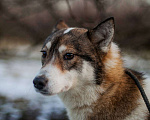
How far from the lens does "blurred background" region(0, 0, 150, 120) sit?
15.3 feet

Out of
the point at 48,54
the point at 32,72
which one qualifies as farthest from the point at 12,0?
the point at 32,72

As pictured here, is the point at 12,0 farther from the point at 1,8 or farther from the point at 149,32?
the point at 149,32

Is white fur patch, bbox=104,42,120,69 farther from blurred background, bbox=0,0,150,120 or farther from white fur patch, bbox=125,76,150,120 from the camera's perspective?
blurred background, bbox=0,0,150,120

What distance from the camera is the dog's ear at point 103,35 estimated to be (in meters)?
2.85

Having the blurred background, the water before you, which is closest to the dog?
the water

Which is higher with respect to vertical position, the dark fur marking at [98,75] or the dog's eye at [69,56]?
the dog's eye at [69,56]

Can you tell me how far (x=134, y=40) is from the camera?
5859 millimetres

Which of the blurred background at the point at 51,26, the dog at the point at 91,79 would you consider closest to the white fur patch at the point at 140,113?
the dog at the point at 91,79

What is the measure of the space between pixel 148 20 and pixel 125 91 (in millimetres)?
3775

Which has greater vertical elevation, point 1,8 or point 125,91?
point 1,8

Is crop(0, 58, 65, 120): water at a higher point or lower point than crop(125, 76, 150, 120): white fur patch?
higher

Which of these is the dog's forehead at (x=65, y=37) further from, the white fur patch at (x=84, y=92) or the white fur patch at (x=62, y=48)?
the white fur patch at (x=84, y=92)

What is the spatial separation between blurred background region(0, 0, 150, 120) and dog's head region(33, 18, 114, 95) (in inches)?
47.3

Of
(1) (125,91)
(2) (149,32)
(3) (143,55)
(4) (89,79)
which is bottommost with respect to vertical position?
(1) (125,91)
